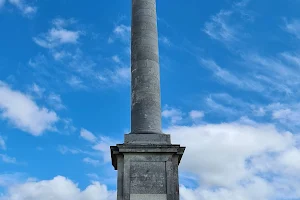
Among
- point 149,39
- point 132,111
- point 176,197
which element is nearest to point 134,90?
point 132,111

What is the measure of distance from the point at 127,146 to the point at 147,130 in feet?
4.33

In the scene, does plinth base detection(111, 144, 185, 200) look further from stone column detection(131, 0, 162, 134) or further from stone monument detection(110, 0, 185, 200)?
stone column detection(131, 0, 162, 134)

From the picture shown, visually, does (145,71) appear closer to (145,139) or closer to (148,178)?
(145,139)

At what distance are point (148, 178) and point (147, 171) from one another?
287 millimetres

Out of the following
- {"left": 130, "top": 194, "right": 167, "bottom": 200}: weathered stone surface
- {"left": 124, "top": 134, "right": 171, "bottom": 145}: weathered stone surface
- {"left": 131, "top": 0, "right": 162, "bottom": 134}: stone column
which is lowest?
{"left": 130, "top": 194, "right": 167, "bottom": 200}: weathered stone surface

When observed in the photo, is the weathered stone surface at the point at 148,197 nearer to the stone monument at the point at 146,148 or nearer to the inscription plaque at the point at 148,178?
the stone monument at the point at 146,148

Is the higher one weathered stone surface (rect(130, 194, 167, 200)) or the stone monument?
the stone monument

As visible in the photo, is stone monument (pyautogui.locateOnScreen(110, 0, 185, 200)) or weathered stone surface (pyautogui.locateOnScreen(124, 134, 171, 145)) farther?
weathered stone surface (pyautogui.locateOnScreen(124, 134, 171, 145))

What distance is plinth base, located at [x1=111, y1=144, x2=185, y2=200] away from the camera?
17312 millimetres

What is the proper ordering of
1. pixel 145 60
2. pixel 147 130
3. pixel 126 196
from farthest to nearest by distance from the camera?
1. pixel 145 60
2. pixel 147 130
3. pixel 126 196

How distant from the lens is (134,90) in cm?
1959

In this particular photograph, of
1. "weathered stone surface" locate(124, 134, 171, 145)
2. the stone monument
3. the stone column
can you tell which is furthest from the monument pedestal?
the stone column

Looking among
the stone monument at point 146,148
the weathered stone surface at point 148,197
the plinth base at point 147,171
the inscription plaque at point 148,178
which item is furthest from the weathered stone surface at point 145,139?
the weathered stone surface at point 148,197

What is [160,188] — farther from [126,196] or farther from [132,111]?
[132,111]
